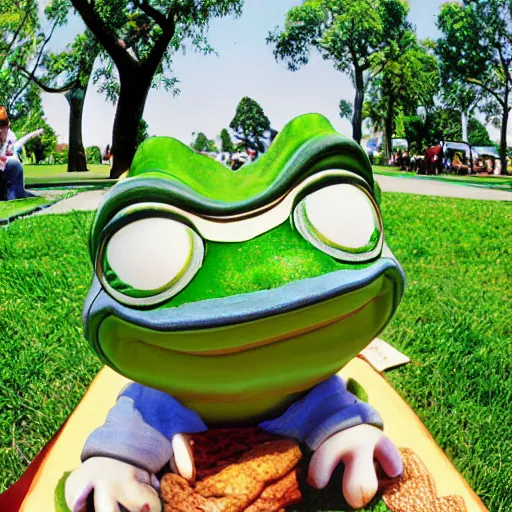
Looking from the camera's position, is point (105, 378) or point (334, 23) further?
point (334, 23)

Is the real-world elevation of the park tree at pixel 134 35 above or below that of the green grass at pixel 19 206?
above

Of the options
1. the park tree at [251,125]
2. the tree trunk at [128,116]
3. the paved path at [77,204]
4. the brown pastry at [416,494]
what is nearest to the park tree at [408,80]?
the tree trunk at [128,116]

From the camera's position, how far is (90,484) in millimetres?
1314

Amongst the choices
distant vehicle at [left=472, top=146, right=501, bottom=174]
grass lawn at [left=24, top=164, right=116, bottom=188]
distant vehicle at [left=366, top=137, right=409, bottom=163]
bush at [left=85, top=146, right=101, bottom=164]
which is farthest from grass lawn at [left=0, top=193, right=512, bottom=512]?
distant vehicle at [left=366, top=137, right=409, bottom=163]

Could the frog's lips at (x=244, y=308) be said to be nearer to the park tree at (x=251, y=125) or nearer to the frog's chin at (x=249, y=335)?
the frog's chin at (x=249, y=335)

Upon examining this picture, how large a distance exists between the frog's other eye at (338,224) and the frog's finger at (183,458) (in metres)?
0.56

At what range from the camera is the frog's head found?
112 centimetres

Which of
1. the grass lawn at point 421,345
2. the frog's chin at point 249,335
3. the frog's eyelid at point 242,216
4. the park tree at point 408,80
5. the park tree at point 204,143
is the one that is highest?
the park tree at point 408,80

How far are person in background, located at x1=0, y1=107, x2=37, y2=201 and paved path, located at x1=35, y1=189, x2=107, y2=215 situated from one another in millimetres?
518

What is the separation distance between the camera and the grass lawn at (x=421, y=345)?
2.06 meters

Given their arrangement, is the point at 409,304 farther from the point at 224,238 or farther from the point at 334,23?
the point at 334,23

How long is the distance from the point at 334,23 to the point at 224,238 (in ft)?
64.1

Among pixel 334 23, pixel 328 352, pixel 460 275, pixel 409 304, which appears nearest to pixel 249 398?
pixel 328 352

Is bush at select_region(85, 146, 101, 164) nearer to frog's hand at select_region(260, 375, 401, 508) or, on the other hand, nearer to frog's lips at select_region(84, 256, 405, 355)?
frog's hand at select_region(260, 375, 401, 508)
